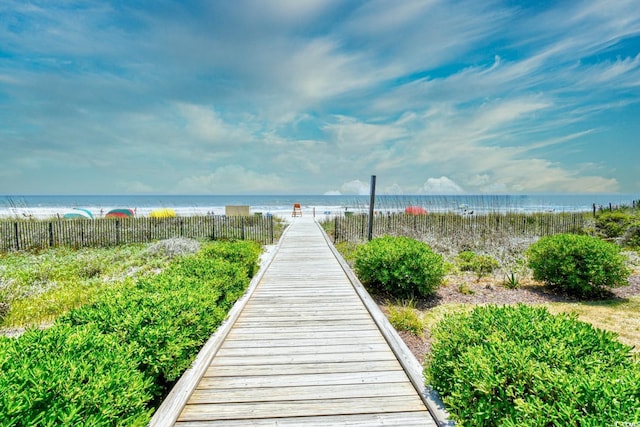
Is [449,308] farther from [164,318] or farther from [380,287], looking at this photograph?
[164,318]

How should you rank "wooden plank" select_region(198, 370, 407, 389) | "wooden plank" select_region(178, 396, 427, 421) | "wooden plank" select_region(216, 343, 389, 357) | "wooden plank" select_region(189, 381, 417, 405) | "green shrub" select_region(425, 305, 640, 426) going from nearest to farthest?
"green shrub" select_region(425, 305, 640, 426) < "wooden plank" select_region(178, 396, 427, 421) < "wooden plank" select_region(189, 381, 417, 405) < "wooden plank" select_region(198, 370, 407, 389) < "wooden plank" select_region(216, 343, 389, 357)

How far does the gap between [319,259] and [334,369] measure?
5898 millimetres

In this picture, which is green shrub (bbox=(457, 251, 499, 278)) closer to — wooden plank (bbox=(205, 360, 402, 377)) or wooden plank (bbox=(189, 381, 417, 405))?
wooden plank (bbox=(205, 360, 402, 377))

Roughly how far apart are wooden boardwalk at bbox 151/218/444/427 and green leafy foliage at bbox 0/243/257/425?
0.31m

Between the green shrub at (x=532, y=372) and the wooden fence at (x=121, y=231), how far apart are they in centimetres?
1214

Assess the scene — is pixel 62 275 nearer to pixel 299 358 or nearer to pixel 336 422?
pixel 299 358

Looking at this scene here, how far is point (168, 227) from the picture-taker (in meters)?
14.9

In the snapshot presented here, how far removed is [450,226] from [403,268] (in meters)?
9.30

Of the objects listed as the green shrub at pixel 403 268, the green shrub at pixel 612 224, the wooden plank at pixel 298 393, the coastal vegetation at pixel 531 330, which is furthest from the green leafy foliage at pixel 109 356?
the green shrub at pixel 612 224

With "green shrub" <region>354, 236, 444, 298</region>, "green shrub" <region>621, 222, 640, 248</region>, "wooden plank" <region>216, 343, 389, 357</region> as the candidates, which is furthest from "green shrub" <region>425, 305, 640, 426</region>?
"green shrub" <region>621, 222, 640, 248</region>

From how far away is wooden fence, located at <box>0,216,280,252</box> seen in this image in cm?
1271

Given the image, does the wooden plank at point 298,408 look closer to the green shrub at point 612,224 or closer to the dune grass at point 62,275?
the dune grass at point 62,275

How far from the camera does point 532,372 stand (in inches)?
74.4

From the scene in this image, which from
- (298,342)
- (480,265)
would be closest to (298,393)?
(298,342)
